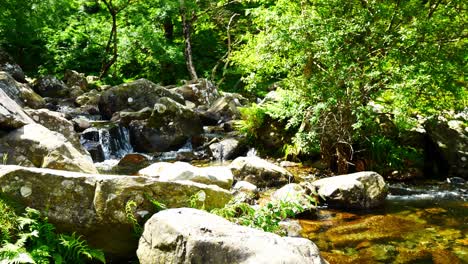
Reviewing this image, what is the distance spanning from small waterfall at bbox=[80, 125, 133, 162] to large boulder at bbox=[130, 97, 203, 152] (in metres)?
0.28

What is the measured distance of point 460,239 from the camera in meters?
6.18

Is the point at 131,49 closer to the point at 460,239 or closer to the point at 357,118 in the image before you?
the point at 357,118

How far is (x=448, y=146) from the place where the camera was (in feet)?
33.8

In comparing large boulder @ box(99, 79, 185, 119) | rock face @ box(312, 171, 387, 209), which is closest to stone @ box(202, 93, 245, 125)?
large boulder @ box(99, 79, 185, 119)

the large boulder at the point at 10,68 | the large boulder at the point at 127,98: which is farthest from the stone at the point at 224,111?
the large boulder at the point at 10,68

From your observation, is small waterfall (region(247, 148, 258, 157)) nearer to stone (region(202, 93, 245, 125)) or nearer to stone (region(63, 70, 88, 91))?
stone (region(202, 93, 245, 125))

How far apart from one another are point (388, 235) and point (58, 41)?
74.5ft

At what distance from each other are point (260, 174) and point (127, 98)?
8697mm

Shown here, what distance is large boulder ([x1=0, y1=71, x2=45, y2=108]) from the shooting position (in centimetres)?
1448

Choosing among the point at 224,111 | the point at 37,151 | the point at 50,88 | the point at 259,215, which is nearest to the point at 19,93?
the point at 50,88

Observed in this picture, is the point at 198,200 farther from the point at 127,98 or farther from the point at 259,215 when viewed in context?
the point at 127,98

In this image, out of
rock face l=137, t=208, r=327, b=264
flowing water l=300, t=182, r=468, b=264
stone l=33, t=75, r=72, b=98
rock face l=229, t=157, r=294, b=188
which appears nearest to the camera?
rock face l=137, t=208, r=327, b=264

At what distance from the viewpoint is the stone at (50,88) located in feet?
62.0

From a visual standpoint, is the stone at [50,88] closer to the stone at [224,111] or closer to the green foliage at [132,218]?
the stone at [224,111]
